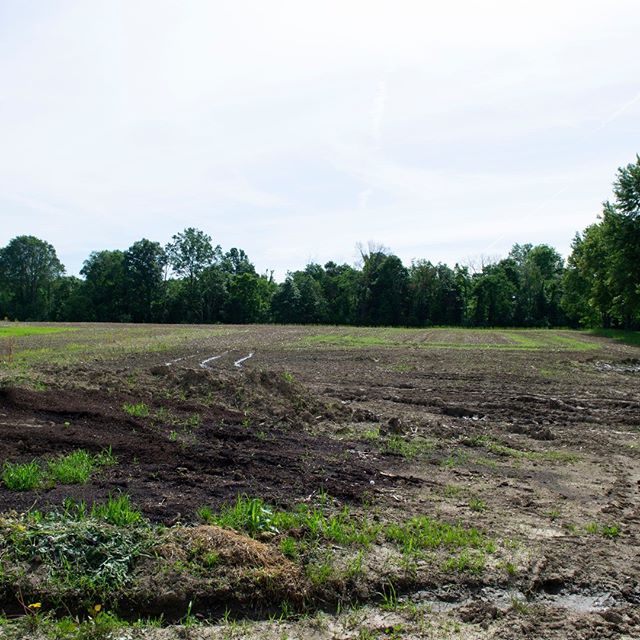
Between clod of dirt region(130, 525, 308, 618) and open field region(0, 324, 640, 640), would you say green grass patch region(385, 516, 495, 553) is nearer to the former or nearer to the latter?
open field region(0, 324, 640, 640)

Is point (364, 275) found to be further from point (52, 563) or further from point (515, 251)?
point (52, 563)

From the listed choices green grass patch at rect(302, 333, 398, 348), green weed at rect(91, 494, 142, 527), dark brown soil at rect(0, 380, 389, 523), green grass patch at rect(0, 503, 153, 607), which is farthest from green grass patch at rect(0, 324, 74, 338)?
green grass patch at rect(0, 503, 153, 607)

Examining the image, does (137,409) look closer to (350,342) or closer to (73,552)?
(73,552)

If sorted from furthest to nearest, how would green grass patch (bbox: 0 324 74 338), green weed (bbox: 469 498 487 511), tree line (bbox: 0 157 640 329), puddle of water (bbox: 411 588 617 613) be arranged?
tree line (bbox: 0 157 640 329) → green grass patch (bbox: 0 324 74 338) → green weed (bbox: 469 498 487 511) → puddle of water (bbox: 411 588 617 613)

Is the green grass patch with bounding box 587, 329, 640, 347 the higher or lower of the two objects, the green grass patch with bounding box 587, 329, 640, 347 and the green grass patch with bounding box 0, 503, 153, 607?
the higher

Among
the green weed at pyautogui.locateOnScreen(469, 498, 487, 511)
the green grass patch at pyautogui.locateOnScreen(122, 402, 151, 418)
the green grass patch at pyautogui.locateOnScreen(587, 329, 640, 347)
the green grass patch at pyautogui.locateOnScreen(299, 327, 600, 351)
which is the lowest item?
the green weed at pyautogui.locateOnScreen(469, 498, 487, 511)

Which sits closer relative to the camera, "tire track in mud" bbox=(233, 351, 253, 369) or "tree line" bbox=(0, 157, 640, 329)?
"tire track in mud" bbox=(233, 351, 253, 369)

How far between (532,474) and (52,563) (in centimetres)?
667

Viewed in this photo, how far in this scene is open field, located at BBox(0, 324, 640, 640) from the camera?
4.36 m

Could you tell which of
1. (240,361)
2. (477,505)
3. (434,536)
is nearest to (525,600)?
(434,536)

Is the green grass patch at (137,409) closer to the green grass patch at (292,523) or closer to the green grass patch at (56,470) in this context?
the green grass patch at (56,470)

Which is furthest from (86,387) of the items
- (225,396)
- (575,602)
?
(575,602)

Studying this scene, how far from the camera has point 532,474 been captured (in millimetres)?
8547

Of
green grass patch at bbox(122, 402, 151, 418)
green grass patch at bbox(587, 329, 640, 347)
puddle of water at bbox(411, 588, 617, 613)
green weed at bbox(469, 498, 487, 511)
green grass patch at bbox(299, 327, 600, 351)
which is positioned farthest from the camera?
green grass patch at bbox(587, 329, 640, 347)
